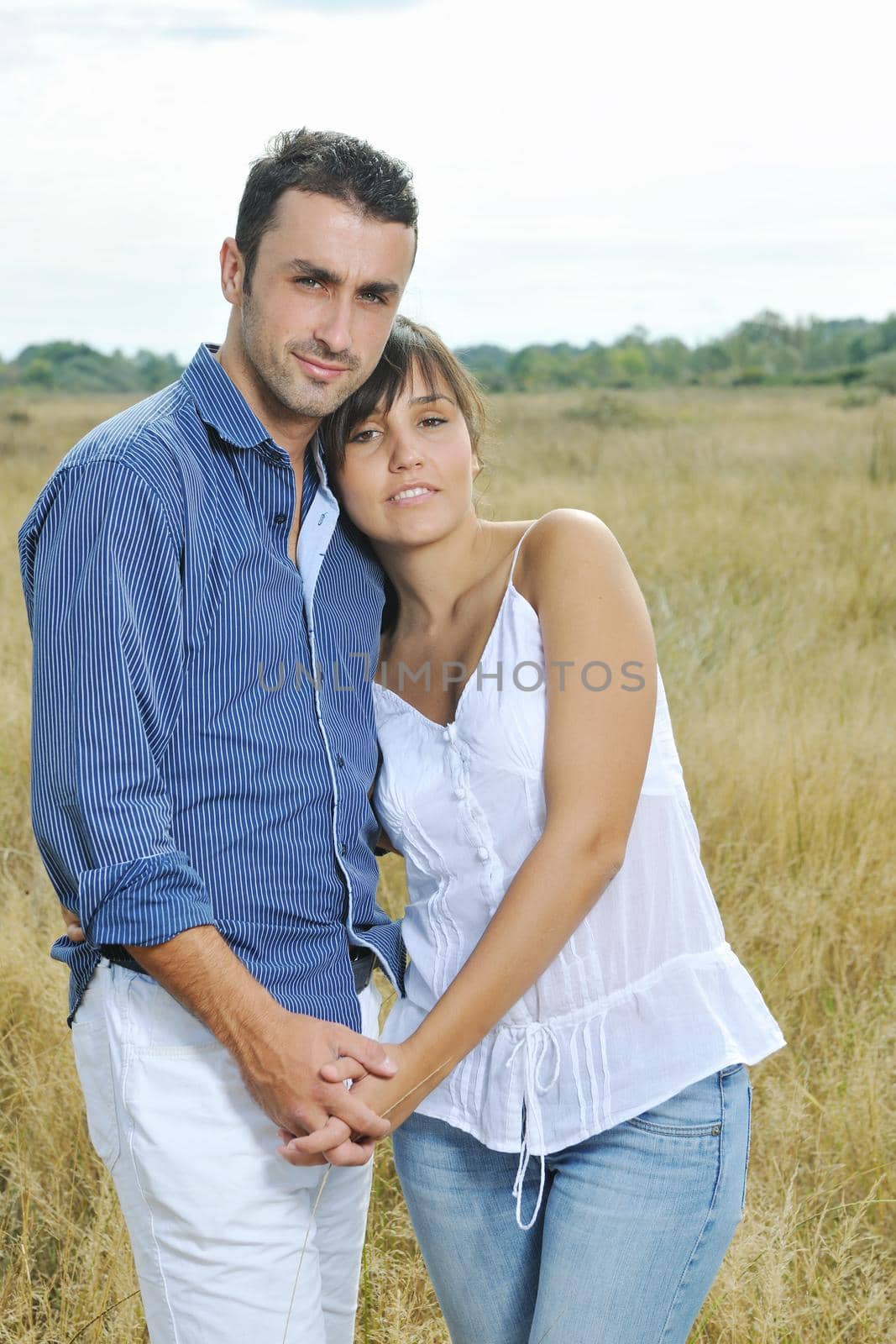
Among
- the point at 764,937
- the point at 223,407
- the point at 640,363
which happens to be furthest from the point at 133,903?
the point at 640,363

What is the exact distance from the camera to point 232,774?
5.65 feet

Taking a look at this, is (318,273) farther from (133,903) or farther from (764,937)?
(764,937)

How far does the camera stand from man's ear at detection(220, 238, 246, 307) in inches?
79.8

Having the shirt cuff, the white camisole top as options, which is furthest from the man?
the white camisole top

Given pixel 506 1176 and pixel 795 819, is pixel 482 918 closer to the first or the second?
pixel 506 1176

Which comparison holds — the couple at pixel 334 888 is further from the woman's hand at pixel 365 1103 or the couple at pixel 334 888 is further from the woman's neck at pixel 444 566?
the woman's neck at pixel 444 566

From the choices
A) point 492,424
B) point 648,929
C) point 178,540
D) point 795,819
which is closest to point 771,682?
point 795,819

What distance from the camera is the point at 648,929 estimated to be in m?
1.80

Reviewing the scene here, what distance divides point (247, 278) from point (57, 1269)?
1.94 meters

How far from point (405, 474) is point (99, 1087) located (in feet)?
3.61

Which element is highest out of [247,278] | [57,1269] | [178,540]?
[247,278]

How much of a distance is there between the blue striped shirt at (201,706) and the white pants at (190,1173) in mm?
116

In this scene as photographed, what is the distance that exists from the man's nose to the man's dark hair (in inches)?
5.8

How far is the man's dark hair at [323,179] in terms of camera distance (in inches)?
75.1
